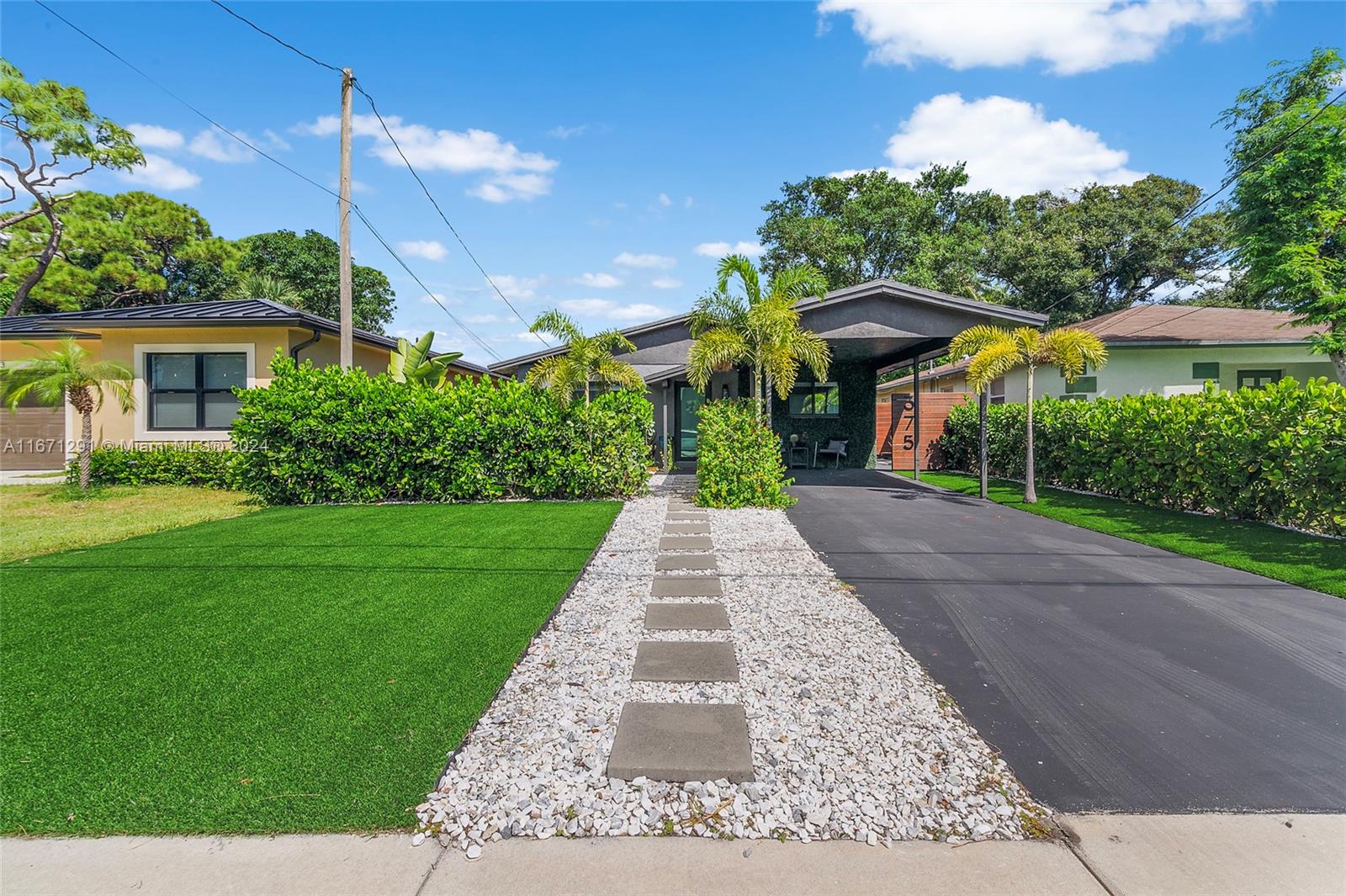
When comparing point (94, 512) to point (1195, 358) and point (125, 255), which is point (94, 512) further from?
point (1195, 358)

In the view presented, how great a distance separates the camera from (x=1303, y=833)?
210 centimetres

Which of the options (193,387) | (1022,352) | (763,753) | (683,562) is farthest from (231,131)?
(1022,352)

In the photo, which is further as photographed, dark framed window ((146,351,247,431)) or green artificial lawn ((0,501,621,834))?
dark framed window ((146,351,247,431))

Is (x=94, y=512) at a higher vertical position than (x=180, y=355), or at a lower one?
lower

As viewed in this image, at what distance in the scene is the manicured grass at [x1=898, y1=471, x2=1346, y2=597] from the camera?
17.6ft

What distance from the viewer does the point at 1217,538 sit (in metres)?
6.69

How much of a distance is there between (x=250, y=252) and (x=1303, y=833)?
121 feet

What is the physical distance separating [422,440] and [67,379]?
622 centimetres

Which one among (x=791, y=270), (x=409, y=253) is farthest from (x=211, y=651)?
(x=409, y=253)

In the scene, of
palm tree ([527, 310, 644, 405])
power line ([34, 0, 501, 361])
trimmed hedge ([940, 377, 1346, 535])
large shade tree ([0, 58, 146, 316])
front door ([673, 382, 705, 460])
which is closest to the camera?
trimmed hedge ([940, 377, 1346, 535])

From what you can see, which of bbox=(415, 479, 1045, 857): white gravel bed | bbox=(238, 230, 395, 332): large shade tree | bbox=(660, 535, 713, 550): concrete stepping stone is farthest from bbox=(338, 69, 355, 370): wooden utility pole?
bbox=(238, 230, 395, 332): large shade tree

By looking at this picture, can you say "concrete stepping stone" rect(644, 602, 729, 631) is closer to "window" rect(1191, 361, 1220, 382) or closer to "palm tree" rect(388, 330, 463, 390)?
"palm tree" rect(388, 330, 463, 390)

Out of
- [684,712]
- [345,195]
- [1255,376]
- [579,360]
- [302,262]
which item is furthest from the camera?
[302,262]

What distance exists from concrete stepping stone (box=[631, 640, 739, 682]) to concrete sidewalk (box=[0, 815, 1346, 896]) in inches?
50.5
